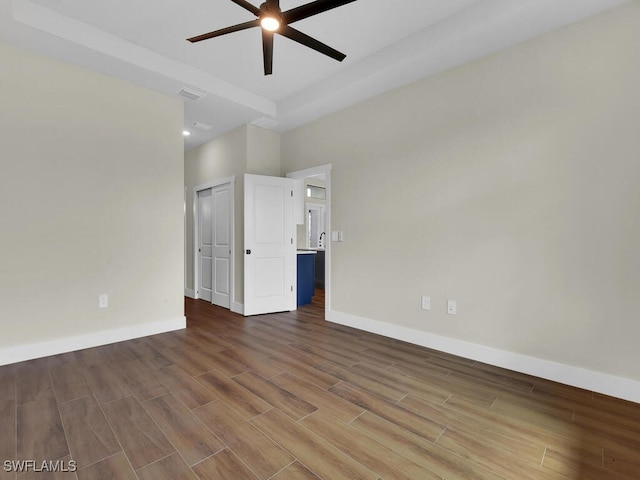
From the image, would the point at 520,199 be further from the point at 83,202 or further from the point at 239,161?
the point at 83,202

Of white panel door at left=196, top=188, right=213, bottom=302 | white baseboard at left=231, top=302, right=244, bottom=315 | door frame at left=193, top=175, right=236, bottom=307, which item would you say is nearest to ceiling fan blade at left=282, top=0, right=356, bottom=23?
door frame at left=193, top=175, right=236, bottom=307

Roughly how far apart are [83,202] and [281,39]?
2609 millimetres

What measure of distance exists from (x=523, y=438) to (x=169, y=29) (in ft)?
13.6

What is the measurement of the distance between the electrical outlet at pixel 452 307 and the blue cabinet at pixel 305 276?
8.51ft

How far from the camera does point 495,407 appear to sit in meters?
2.03

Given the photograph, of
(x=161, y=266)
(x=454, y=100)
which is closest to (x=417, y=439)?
(x=454, y=100)

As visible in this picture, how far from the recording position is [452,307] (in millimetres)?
2973

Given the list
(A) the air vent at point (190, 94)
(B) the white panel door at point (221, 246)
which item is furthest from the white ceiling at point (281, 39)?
(B) the white panel door at point (221, 246)

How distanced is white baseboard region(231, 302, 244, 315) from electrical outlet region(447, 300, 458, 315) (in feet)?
9.35

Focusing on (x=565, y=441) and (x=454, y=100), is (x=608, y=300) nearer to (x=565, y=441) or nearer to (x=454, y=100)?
(x=565, y=441)

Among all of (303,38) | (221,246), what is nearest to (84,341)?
(221,246)

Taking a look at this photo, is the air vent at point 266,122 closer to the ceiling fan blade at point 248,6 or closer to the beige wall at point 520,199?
the beige wall at point 520,199

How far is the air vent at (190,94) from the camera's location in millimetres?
3509

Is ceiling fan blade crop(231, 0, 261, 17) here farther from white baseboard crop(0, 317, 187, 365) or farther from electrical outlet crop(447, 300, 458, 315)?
white baseboard crop(0, 317, 187, 365)
